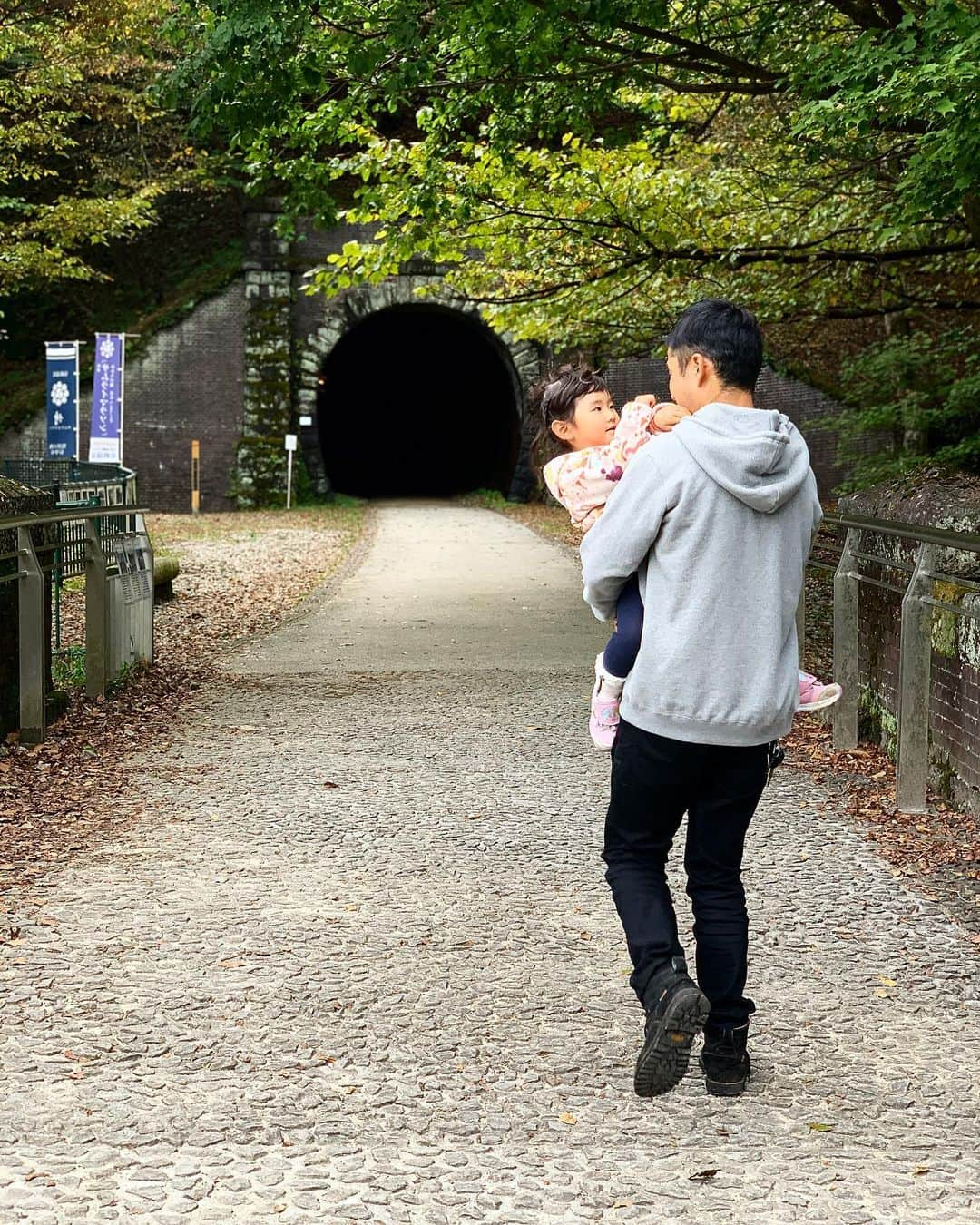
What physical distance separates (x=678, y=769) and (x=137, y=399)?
27.8 meters

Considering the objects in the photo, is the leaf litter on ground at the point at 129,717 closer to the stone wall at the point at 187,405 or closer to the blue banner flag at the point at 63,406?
the blue banner flag at the point at 63,406

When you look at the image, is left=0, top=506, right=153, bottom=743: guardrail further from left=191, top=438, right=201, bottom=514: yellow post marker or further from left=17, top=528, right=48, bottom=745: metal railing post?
left=191, top=438, right=201, bottom=514: yellow post marker

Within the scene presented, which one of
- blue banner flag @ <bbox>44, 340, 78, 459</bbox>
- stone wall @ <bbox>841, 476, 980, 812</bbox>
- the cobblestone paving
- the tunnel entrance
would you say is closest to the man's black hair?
the cobblestone paving

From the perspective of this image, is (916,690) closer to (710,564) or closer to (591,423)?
(591,423)

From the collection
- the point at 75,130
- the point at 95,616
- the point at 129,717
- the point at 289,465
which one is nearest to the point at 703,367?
the point at 129,717

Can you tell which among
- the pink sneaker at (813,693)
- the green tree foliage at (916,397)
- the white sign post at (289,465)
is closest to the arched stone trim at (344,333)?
the white sign post at (289,465)

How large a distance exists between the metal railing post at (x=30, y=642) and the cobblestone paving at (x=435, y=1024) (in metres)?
0.70

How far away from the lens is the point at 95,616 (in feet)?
26.1

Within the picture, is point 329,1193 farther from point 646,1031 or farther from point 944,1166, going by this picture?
point 944,1166

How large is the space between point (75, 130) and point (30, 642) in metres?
24.4

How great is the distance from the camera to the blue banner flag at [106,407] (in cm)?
2495

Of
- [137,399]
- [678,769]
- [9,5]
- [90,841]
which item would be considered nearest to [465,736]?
[90,841]

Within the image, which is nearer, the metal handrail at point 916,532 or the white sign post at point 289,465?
the metal handrail at point 916,532

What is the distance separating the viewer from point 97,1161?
279 centimetres
